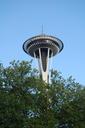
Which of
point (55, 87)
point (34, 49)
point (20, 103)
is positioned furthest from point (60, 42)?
point (20, 103)

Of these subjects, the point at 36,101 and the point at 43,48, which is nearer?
the point at 36,101

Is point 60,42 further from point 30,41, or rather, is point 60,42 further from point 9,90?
point 9,90

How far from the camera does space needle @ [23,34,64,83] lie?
90750 mm

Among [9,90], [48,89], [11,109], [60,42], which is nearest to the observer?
[11,109]

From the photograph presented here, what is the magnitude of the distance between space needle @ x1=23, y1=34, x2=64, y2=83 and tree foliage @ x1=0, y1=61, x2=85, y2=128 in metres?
41.3

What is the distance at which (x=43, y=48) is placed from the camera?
93562mm

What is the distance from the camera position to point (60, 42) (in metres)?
90.6

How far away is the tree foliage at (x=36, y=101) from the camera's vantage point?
41.1 metres

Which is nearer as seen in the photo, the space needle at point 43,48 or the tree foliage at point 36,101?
the tree foliage at point 36,101

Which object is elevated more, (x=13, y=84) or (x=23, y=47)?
(x=23, y=47)

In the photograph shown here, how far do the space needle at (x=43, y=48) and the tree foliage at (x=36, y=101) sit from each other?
41.3 meters

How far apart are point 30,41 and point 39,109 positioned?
48.4 meters

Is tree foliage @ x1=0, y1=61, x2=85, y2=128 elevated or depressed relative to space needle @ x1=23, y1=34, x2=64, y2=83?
depressed

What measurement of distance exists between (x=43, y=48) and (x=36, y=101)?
5032cm
